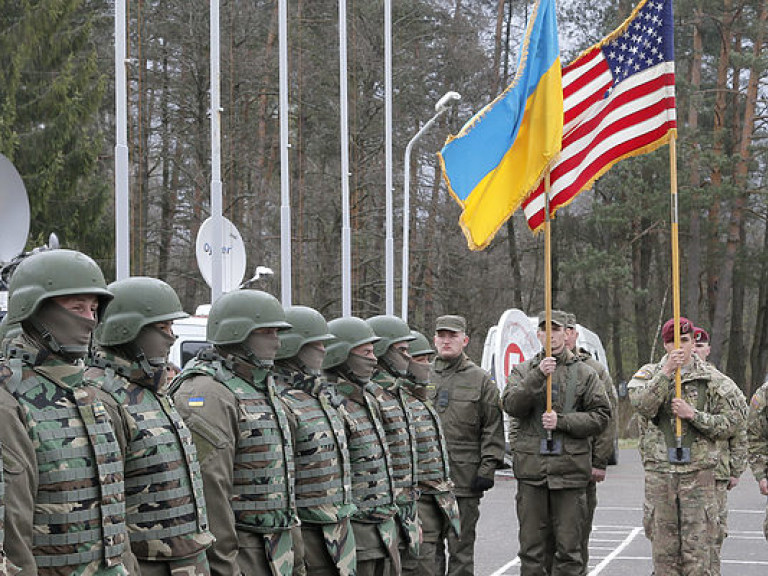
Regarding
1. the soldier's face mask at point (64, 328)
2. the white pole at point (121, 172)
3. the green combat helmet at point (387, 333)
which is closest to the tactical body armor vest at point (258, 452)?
the soldier's face mask at point (64, 328)

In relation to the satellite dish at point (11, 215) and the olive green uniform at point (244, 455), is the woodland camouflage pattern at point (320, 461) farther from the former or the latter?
the satellite dish at point (11, 215)

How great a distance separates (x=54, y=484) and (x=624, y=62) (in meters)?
7.26

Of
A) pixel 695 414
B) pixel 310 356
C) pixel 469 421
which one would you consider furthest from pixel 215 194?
pixel 310 356

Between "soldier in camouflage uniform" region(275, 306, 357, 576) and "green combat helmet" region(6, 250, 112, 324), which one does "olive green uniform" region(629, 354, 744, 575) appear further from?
"green combat helmet" region(6, 250, 112, 324)

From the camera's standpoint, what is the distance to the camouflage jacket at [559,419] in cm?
998

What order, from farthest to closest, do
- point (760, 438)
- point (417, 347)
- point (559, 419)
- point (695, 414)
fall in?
point (559, 419) → point (760, 438) → point (695, 414) → point (417, 347)

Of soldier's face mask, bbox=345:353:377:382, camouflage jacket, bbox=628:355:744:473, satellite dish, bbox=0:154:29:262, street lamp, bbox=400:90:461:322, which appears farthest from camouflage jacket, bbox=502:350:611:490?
street lamp, bbox=400:90:461:322

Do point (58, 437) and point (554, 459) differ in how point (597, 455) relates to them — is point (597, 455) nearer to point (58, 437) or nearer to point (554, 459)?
point (554, 459)

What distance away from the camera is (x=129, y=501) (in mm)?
5094

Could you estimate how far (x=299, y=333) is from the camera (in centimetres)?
686

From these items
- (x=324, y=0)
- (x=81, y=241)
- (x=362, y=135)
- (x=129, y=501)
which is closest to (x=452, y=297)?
(x=362, y=135)

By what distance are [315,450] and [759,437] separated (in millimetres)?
4319

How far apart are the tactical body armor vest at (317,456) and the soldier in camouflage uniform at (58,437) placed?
184 centimetres

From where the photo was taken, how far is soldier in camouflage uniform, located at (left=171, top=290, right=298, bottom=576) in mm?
5664
